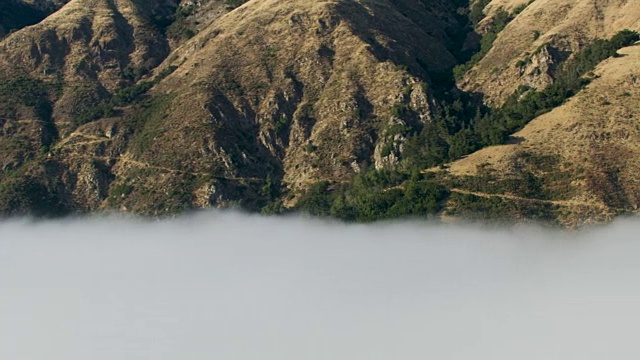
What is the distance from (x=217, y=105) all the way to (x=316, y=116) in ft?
80.3

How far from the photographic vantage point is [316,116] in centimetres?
16462

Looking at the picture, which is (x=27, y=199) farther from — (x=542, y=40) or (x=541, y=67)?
(x=542, y=40)

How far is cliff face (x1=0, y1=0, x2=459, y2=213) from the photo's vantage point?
153 meters

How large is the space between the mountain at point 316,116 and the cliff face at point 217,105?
48 cm

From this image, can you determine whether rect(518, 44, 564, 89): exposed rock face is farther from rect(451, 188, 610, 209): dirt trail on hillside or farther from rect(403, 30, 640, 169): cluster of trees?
rect(451, 188, 610, 209): dirt trail on hillside

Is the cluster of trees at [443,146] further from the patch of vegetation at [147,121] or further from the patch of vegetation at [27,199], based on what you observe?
the patch of vegetation at [27,199]

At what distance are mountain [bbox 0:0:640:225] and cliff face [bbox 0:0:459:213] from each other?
0.48 m

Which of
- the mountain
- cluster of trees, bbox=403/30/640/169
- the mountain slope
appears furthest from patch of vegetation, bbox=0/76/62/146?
the mountain slope

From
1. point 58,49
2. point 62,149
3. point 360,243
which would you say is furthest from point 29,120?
point 360,243

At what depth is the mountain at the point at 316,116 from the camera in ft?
446

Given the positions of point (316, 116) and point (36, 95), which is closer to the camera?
point (316, 116)

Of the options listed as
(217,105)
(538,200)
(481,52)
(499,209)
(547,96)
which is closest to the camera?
(499,209)

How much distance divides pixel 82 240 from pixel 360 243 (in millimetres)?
62417

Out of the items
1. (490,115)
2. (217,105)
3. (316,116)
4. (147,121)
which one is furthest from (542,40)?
(147,121)
